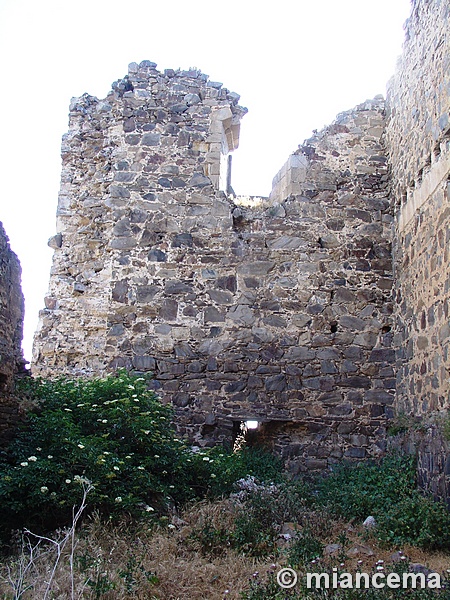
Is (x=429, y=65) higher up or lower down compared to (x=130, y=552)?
higher up

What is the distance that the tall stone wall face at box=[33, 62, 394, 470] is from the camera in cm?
916

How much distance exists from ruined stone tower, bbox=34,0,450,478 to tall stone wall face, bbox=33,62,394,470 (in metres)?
0.02

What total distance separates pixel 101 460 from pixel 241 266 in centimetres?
416

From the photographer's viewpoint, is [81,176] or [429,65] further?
[81,176]

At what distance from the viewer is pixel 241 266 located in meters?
9.53

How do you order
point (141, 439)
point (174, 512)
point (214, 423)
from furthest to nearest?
point (214, 423)
point (141, 439)
point (174, 512)

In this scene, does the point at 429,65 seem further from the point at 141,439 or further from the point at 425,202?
the point at 141,439

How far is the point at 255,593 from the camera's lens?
456cm

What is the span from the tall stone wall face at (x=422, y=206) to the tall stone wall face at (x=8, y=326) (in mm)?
4699

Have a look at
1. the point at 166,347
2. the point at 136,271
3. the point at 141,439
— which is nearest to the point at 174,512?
the point at 141,439

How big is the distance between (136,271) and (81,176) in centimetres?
189

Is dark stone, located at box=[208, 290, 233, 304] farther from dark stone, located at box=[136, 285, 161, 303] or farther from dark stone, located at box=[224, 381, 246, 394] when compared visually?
dark stone, located at box=[224, 381, 246, 394]

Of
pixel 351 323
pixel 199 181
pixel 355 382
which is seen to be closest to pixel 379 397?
pixel 355 382

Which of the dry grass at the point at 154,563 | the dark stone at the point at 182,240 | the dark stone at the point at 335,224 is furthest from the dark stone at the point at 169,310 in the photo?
the dry grass at the point at 154,563
